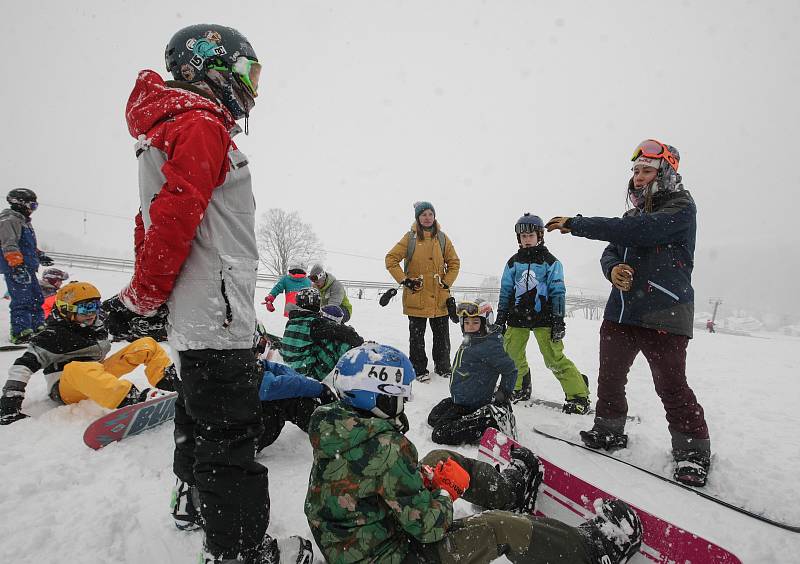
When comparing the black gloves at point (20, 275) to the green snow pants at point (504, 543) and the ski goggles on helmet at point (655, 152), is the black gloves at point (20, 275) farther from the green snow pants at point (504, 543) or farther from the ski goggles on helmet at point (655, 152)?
the ski goggles on helmet at point (655, 152)

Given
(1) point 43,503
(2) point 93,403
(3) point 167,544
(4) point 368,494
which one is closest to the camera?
(4) point 368,494

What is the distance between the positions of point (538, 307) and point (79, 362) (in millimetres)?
4677

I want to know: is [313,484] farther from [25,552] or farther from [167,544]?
[25,552]

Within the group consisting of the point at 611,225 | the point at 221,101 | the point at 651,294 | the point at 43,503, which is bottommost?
the point at 43,503

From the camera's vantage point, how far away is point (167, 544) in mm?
2006

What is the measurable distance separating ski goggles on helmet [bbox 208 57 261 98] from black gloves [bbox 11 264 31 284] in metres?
6.40

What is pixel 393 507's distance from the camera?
5.20 ft

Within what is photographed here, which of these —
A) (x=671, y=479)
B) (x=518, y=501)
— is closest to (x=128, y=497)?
(x=518, y=501)

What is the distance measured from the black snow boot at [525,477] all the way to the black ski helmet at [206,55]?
2679 mm

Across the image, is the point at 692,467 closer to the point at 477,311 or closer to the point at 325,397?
the point at 477,311

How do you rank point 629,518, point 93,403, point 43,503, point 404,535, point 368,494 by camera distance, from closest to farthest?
point 368,494 → point 404,535 → point 629,518 → point 43,503 → point 93,403

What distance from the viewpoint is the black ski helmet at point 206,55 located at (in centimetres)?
183

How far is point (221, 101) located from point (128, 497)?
8.05 feet

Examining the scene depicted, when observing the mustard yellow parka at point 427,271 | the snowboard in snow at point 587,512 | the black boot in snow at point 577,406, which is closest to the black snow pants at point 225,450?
the snowboard in snow at point 587,512
